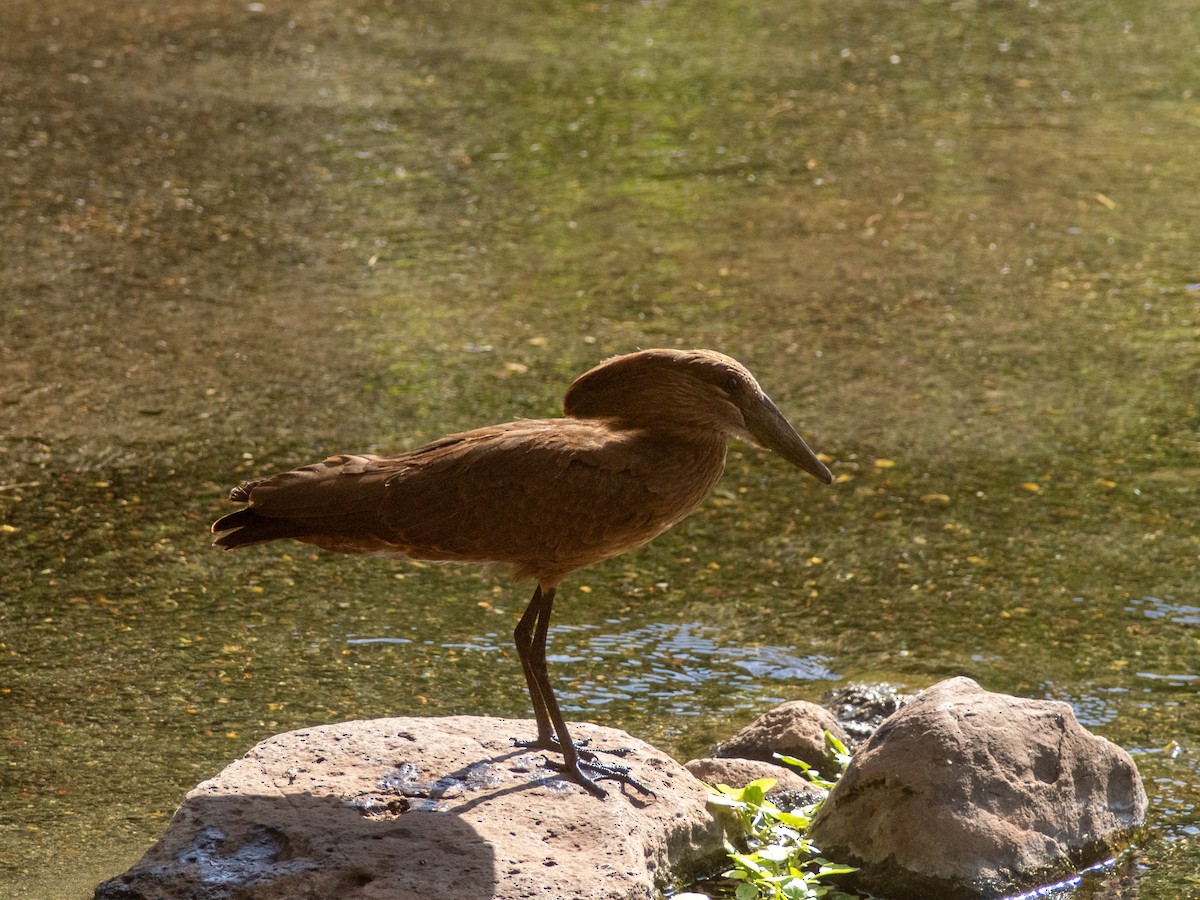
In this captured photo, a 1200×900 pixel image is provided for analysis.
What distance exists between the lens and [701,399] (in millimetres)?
3834

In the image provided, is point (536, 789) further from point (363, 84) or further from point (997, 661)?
point (363, 84)

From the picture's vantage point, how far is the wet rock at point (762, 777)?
433 cm

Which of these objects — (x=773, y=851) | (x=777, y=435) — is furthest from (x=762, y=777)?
(x=777, y=435)

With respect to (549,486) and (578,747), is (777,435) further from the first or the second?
(578,747)

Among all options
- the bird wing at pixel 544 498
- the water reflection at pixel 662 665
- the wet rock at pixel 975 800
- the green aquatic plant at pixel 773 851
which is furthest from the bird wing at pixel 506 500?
the water reflection at pixel 662 665

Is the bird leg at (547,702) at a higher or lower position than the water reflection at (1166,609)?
higher

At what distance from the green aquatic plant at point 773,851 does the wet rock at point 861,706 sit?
0.31 metres

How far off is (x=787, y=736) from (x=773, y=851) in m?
0.63

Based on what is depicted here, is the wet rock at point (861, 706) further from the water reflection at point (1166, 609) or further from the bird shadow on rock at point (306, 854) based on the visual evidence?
the bird shadow on rock at point (306, 854)

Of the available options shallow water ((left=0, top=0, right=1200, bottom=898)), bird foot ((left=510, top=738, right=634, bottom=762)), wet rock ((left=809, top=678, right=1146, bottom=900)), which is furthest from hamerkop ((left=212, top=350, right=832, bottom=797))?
shallow water ((left=0, top=0, right=1200, bottom=898))

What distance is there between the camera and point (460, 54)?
38.4 feet

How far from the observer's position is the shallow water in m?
5.01

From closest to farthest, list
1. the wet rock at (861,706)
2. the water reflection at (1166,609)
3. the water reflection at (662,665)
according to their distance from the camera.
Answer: the wet rock at (861,706), the water reflection at (662,665), the water reflection at (1166,609)

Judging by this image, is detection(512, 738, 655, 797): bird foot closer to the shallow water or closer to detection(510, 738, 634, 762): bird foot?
detection(510, 738, 634, 762): bird foot
